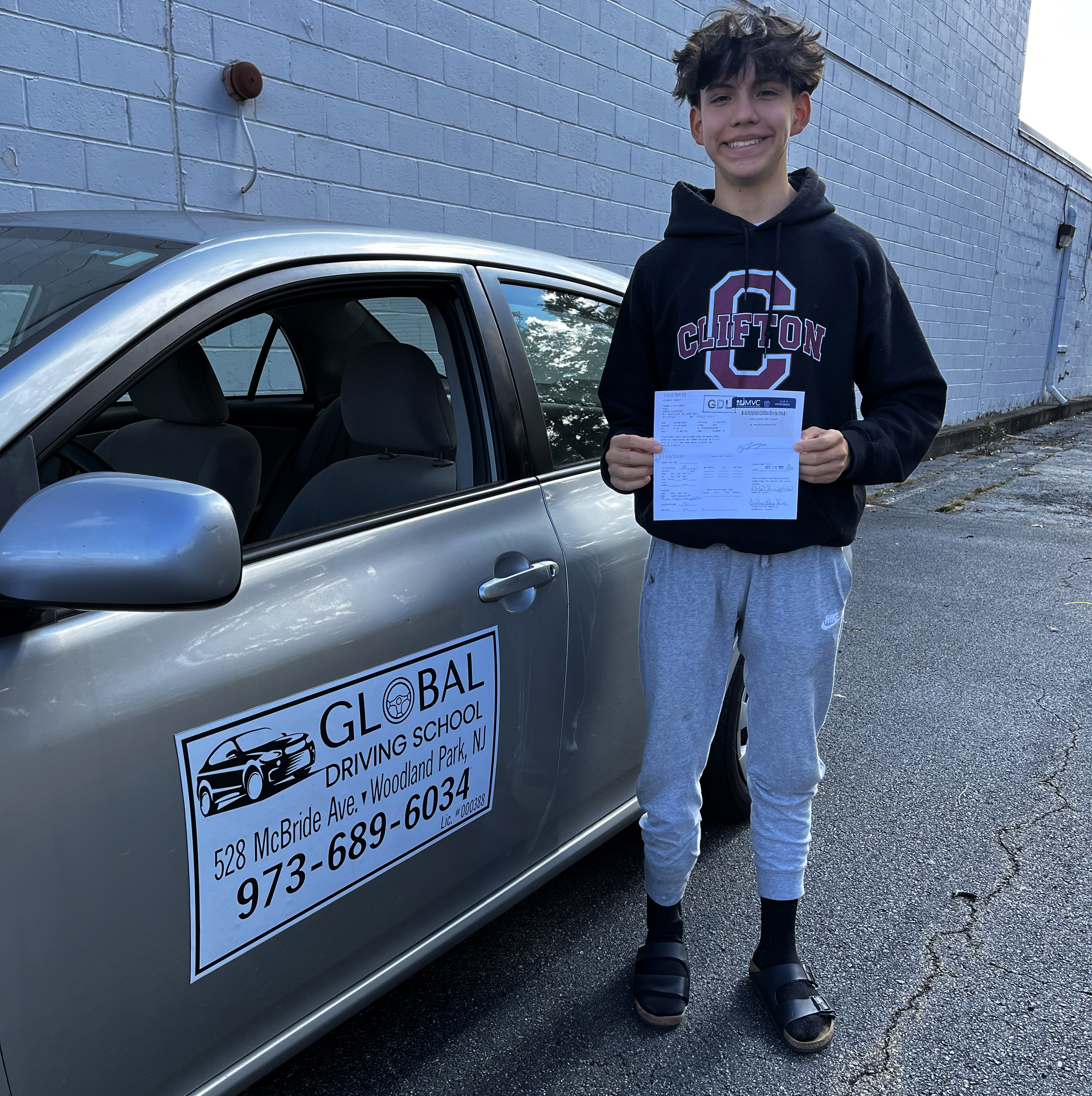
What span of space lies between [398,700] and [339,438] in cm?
113

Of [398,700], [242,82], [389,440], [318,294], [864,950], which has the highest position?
[242,82]

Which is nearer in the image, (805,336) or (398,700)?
(398,700)

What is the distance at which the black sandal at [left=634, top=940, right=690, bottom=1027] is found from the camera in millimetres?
2049

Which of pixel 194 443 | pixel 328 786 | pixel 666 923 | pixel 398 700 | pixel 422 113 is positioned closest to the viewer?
pixel 328 786

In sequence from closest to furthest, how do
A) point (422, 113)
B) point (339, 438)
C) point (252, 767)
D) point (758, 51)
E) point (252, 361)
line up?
point (252, 767) → point (758, 51) → point (339, 438) → point (252, 361) → point (422, 113)

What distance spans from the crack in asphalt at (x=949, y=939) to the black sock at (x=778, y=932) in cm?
24

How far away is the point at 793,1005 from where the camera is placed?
2.03 m

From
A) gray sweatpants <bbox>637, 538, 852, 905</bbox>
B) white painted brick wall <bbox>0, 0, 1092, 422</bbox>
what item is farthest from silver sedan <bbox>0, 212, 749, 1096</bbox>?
white painted brick wall <bbox>0, 0, 1092, 422</bbox>

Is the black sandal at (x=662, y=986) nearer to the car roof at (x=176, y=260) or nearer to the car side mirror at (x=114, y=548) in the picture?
the car side mirror at (x=114, y=548)

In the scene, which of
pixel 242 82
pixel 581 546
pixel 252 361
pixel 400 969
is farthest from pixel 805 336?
pixel 242 82

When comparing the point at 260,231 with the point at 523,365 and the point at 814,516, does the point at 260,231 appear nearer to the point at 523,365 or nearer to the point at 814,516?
the point at 523,365

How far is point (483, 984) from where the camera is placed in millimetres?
2193

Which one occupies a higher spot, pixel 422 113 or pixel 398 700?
pixel 422 113

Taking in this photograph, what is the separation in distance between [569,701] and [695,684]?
0.86 feet
